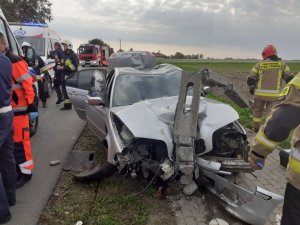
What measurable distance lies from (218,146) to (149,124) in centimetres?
106

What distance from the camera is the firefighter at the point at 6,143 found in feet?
13.3

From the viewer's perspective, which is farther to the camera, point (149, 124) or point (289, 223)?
point (149, 124)

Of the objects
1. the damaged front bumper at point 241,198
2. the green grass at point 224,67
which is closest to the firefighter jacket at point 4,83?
the damaged front bumper at point 241,198

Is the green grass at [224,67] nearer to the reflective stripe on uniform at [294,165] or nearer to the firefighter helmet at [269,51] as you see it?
the firefighter helmet at [269,51]

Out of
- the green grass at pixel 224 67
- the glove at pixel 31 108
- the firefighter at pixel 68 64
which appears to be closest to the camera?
the glove at pixel 31 108

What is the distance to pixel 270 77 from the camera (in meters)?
7.62

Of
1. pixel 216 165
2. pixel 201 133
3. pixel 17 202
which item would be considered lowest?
pixel 17 202

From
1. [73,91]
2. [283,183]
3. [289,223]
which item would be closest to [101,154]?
[73,91]

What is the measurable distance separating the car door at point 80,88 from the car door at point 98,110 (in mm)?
349

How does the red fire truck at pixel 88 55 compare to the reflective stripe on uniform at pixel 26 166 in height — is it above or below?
above

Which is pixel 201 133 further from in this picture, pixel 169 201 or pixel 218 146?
pixel 169 201

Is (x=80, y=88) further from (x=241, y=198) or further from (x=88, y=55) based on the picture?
(x=88, y=55)

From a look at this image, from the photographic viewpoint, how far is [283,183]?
5453mm

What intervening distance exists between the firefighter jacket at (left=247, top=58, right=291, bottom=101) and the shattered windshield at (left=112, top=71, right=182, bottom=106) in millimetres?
2449
